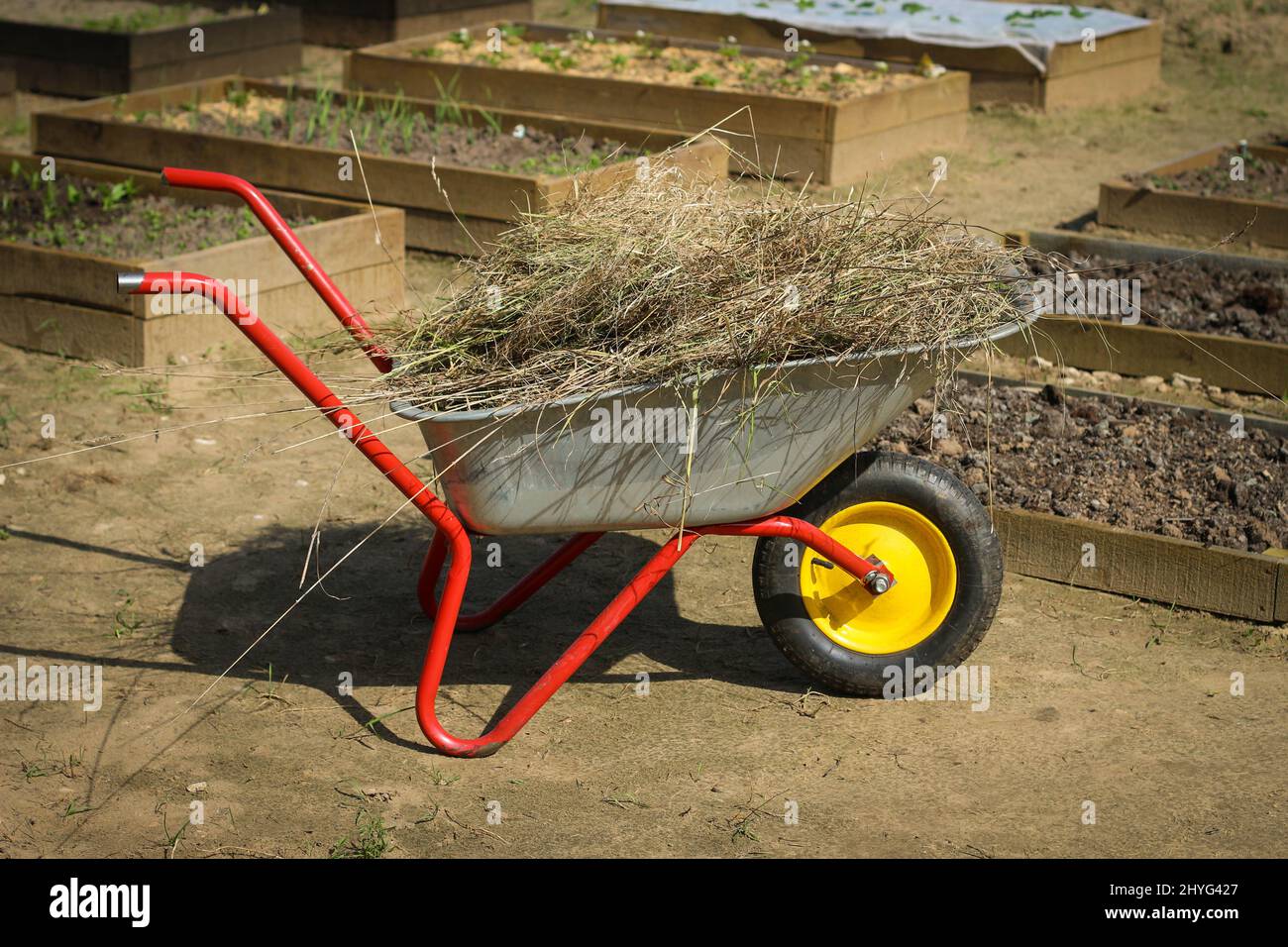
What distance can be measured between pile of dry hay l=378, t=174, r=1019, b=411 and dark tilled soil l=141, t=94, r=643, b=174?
3404 mm

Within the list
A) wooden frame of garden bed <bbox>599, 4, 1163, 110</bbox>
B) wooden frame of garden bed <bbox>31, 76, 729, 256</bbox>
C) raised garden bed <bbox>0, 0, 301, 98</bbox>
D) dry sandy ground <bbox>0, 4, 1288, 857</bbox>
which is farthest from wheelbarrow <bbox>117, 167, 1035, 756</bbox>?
raised garden bed <bbox>0, 0, 301, 98</bbox>

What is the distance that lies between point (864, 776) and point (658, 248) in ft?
3.78

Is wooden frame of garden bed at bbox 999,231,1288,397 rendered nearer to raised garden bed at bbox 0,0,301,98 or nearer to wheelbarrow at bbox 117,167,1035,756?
wheelbarrow at bbox 117,167,1035,756

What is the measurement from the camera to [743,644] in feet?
11.5

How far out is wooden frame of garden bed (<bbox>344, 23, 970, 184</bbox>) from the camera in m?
7.22

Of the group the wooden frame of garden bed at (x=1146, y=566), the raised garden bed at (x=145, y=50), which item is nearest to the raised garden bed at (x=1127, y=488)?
the wooden frame of garden bed at (x=1146, y=566)

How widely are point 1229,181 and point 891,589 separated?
4763 millimetres

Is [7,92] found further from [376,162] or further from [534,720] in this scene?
[534,720]

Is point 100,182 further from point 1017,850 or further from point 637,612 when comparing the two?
point 1017,850

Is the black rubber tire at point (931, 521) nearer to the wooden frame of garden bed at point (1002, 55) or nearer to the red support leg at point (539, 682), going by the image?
the red support leg at point (539, 682)

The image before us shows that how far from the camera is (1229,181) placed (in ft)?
23.0

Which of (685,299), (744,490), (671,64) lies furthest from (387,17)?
(744,490)

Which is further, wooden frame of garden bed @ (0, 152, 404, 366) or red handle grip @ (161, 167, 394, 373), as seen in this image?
wooden frame of garden bed @ (0, 152, 404, 366)

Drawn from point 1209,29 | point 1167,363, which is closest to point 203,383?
point 1167,363
